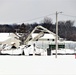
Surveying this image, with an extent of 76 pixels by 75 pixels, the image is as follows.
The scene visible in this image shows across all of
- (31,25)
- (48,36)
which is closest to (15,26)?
(31,25)

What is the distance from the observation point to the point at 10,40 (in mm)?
75812

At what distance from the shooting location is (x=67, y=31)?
13662 centimetres

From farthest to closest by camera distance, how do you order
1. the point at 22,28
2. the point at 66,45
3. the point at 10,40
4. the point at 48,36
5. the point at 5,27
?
the point at 5,27 < the point at 22,28 < the point at 48,36 < the point at 10,40 < the point at 66,45

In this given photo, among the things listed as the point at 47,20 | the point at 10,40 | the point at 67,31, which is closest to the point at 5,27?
the point at 47,20
